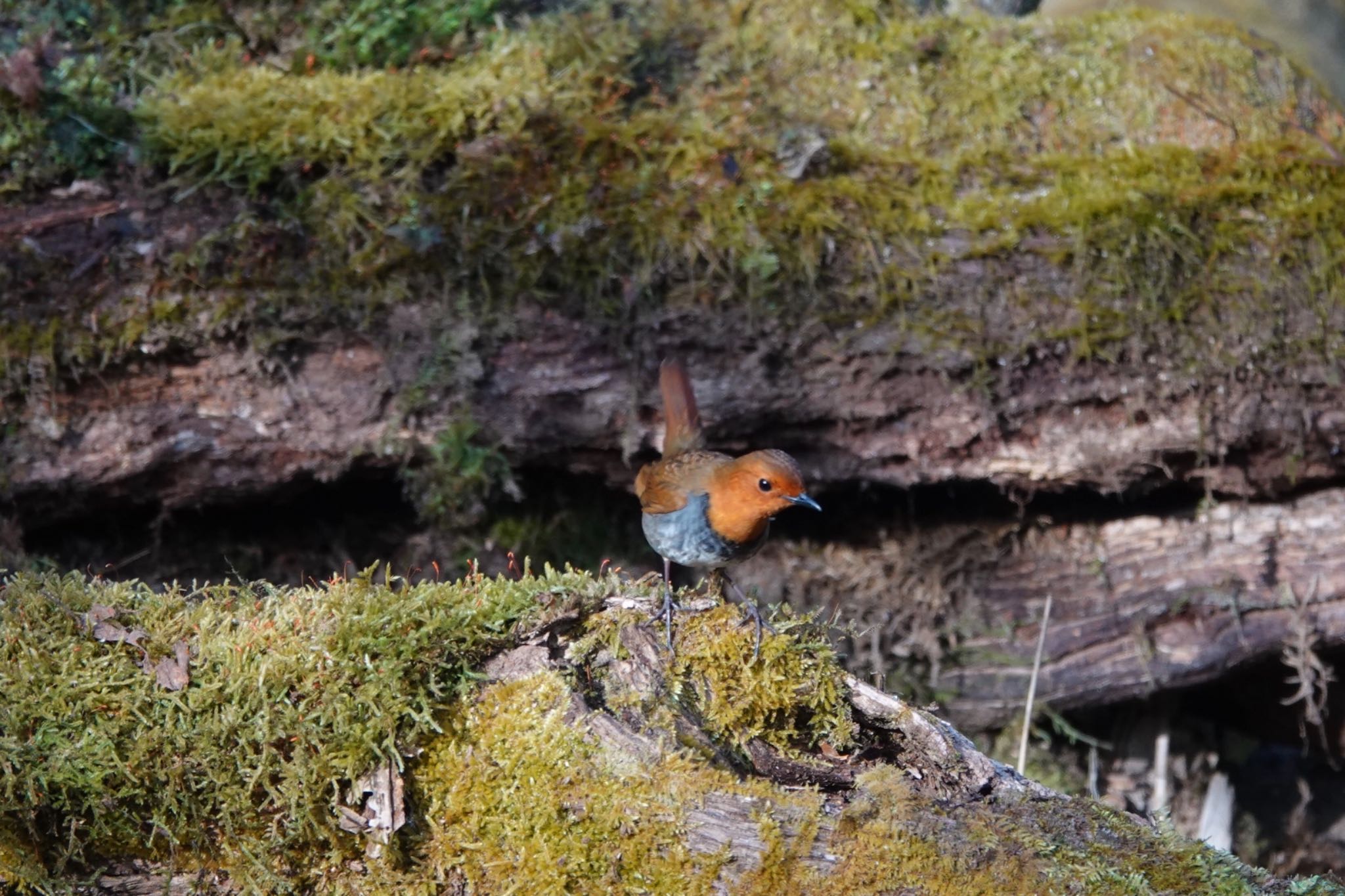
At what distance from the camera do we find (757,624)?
2705 mm

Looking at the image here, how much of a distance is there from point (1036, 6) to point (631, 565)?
4204mm

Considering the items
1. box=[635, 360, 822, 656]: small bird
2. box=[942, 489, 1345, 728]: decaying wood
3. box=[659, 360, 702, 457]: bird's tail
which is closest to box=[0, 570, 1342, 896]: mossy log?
box=[635, 360, 822, 656]: small bird

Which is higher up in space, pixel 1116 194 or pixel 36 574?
pixel 1116 194

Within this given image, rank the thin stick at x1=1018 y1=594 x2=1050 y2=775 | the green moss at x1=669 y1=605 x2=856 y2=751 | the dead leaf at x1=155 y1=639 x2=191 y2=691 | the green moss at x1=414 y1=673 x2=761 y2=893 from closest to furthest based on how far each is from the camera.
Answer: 1. the green moss at x1=414 y1=673 x2=761 y2=893
2. the dead leaf at x1=155 y1=639 x2=191 y2=691
3. the green moss at x1=669 y1=605 x2=856 y2=751
4. the thin stick at x1=1018 y1=594 x2=1050 y2=775

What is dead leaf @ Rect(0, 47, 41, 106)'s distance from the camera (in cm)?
461

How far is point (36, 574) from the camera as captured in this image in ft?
9.40

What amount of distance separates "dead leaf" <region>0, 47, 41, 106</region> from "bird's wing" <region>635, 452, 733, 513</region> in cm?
315

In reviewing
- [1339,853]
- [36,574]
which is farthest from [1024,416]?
[36,574]

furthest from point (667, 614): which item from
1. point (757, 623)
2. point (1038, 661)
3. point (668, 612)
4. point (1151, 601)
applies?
point (1151, 601)

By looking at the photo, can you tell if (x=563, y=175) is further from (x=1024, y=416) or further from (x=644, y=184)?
(x=1024, y=416)

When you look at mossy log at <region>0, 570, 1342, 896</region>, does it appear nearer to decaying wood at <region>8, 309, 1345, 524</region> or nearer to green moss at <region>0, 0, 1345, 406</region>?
decaying wood at <region>8, 309, 1345, 524</region>

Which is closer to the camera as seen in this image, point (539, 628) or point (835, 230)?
point (539, 628)

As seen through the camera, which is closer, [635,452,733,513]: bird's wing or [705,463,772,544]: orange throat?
[705,463,772,544]: orange throat

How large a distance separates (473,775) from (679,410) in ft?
6.75
